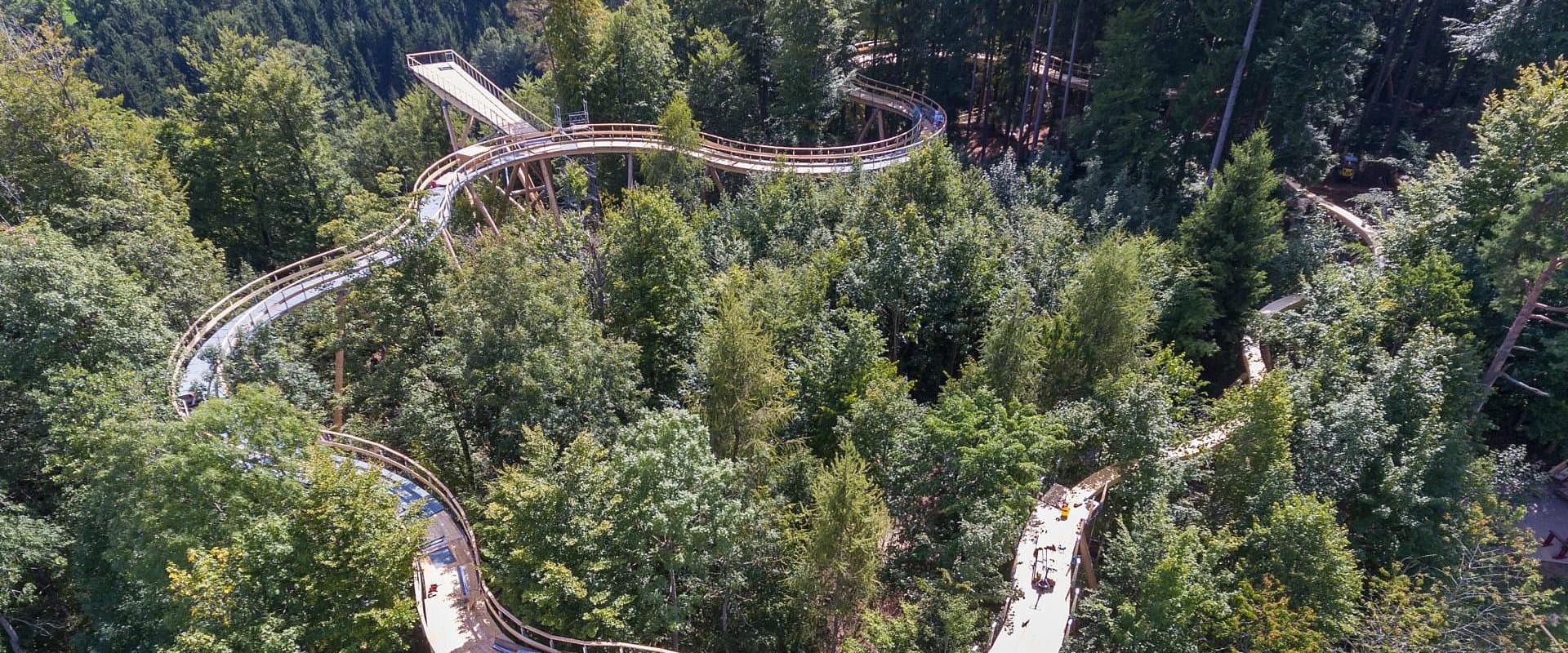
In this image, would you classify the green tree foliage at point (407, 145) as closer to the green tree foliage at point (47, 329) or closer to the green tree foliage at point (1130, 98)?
the green tree foliage at point (47, 329)

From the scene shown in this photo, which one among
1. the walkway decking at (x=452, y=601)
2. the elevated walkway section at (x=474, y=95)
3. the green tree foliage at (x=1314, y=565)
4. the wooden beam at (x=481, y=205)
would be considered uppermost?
the elevated walkway section at (x=474, y=95)

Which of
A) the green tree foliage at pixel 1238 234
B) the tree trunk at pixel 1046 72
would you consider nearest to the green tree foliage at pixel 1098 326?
the green tree foliage at pixel 1238 234

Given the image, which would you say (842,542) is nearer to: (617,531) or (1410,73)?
(617,531)

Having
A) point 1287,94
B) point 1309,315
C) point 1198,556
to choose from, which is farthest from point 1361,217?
point 1198,556

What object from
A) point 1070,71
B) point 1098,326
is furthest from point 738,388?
point 1070,71

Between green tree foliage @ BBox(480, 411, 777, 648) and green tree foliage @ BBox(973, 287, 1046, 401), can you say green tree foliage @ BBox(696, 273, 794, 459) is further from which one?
green tree foliage @ BBox(973, 287, 1046, 401)

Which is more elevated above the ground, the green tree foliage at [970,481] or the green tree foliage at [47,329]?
the green tree foliage at [47,329]
